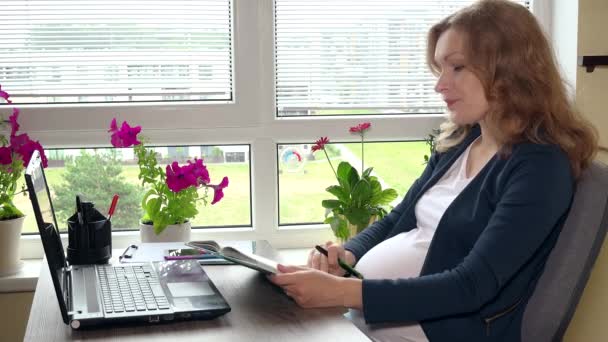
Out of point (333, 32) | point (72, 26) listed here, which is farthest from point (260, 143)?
point (72, 26)

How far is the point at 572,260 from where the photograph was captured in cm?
169

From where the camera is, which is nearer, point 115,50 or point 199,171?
point 199,171

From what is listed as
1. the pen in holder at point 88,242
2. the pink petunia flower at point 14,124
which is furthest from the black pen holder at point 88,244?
the pink petunia flower at point 14,124

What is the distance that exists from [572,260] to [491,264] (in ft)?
0.55

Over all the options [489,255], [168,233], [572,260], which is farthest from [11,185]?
[572,260]

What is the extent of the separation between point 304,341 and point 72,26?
182 centimetres

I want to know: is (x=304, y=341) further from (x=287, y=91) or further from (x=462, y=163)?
(x=287, y=91)

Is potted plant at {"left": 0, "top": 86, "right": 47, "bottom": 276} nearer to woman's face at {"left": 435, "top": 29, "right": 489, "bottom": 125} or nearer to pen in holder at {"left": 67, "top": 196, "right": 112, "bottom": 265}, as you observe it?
pen in holder at {"left": 67, "top": 196, "right": 112, "bottom": 265}

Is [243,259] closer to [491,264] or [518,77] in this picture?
[491,264]

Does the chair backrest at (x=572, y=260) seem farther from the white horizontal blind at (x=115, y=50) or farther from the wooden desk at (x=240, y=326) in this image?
the white horizontal blind at (x=115, y=50)

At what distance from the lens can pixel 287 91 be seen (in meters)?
3.02

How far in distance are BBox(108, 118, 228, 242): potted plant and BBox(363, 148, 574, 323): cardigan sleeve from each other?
1015 mm

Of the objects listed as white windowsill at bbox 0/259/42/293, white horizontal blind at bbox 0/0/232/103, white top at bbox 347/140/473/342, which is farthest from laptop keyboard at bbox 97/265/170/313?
white horizontal blind at bbox 0/0/232/103

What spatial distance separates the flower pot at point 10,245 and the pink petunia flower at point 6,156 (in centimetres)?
19
